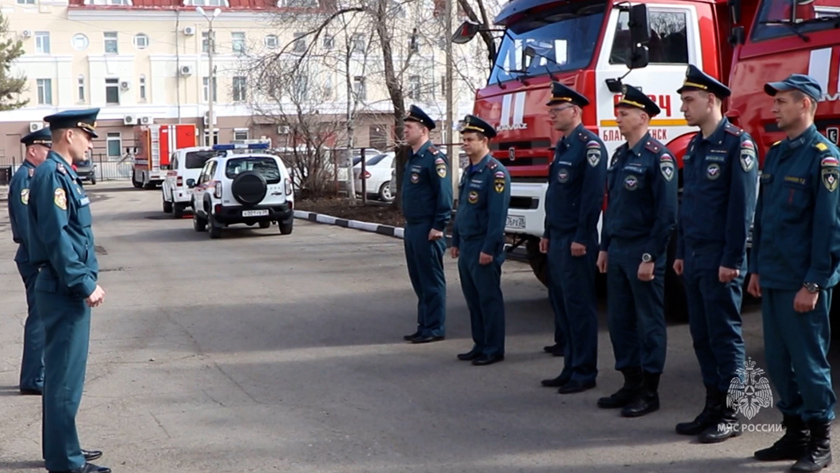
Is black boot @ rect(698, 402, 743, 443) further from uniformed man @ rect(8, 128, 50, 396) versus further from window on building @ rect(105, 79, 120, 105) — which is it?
window on building @ rect(105, 79, 120, 105)

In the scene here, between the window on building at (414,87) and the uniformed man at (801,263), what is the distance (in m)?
17.5

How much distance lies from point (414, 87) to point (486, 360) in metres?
15.7

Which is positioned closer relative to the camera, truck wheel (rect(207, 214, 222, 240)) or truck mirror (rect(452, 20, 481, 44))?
truck mirror (rect(452, 20, 481, 44))

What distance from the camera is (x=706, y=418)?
5742 millimetres

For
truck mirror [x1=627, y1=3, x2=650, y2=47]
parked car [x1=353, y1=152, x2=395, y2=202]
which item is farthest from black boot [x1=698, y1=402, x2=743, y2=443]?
parked car [x1=353, y1=152, x2=395, y2=202]

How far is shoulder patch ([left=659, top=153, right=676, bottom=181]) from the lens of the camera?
6207mm

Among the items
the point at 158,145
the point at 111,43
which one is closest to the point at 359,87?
the point at 158,145

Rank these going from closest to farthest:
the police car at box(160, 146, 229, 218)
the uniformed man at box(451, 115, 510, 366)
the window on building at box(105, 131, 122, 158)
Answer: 1. the uniformed man at box(451, 115, 510, 366)
2. the police car at box(160, 146, 229, 218)
3. the window on building at box(105, 131, 122, 158)

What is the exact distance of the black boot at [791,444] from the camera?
5.21m

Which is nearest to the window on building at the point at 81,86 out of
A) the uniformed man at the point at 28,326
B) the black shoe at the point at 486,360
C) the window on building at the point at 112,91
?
the window on building at the point at 112,91

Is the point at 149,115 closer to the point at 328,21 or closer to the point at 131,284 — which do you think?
the point at 328,21

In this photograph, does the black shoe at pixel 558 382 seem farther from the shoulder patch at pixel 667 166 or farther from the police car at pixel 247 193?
the police car at pixel 247 193

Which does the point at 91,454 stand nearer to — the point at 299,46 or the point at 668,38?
the point at 668,38

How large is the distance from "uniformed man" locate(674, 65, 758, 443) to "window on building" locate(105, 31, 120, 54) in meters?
54.2
